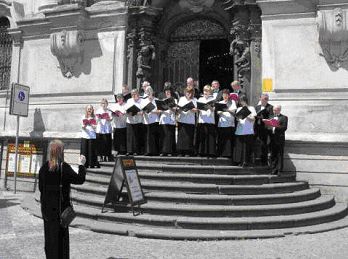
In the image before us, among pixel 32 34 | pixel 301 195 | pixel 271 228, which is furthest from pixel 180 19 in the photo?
pixel 271 228

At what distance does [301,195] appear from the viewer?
9.09 m

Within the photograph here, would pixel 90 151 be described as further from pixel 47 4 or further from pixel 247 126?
pixel 47 4

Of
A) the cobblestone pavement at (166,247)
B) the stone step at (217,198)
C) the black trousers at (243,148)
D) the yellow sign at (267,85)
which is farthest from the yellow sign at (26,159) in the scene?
the yellow sign at (267,85)

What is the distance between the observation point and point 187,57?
1407cm

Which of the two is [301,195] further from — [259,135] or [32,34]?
[32,34]

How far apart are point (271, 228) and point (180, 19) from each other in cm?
832

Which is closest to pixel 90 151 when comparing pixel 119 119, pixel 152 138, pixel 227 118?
pixel 119 119

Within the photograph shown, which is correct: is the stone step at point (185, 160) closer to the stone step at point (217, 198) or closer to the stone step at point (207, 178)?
the stone step at point (207, 178)

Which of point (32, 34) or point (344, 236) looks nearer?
point (344, 236)

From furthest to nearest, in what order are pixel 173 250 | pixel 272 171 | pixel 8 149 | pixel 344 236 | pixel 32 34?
pixel 32 34 < pixel 8 149 < pixel 272 171 < pixel 344 236 < pixel 173 250

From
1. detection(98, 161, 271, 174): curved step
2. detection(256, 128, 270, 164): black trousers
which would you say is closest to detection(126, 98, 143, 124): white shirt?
detection(98, 161, 271, 174): curved step

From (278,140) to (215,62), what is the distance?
4502 millimetres

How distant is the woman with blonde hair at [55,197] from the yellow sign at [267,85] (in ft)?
25.4

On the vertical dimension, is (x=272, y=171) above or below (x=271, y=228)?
above
